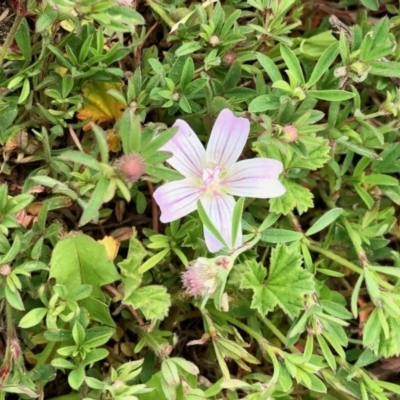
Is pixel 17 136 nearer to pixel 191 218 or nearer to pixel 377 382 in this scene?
pixel 191 218

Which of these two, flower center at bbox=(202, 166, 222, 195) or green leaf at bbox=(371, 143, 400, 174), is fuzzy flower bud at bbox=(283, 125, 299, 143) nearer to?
flower center at bbox=(202, 166, 222, 195)

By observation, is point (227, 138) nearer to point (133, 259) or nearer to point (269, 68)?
point (269, 68)

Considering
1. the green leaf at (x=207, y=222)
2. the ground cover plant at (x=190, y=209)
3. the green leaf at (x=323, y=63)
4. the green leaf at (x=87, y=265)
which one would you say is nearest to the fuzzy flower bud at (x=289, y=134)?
the ground cover plant at (x=190, y=209)

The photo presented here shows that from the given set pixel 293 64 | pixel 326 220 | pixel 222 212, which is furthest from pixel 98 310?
pixel 293 64

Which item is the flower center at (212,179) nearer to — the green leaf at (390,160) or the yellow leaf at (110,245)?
the yellow leaf at (110,245)

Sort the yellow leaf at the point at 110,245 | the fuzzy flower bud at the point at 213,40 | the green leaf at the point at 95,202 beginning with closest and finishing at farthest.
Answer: the green leaf at the point at 95,202, the fuzzy flower bud at the point at 213,40, the yellow leaf at the point at 110,245

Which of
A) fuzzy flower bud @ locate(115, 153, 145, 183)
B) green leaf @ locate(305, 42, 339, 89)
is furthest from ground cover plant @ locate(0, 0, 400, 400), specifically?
fuzzy flower bud @ locate(115, 153, 145, 183)

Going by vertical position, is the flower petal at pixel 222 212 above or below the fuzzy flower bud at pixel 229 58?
below
